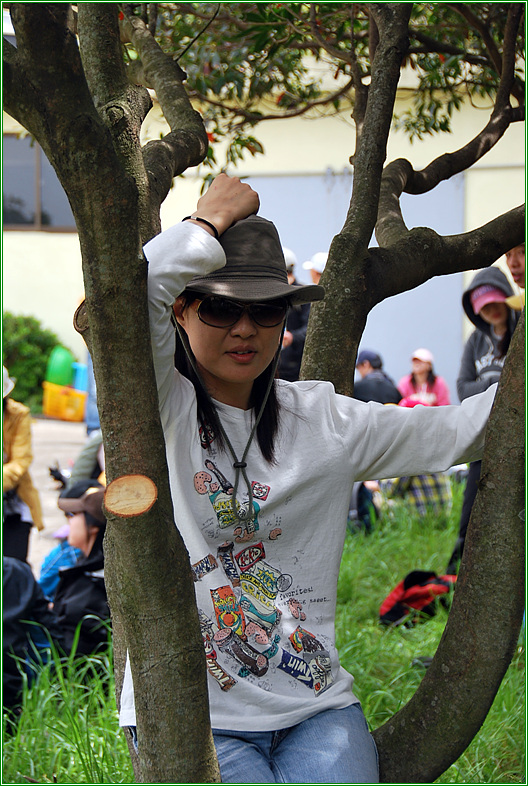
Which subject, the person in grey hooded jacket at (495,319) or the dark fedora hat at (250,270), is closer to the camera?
the dark fedora hat at (250,270)

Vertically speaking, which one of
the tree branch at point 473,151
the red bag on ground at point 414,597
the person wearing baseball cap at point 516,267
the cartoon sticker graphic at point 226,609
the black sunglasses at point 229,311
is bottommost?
the red bag on ground at point 414,597

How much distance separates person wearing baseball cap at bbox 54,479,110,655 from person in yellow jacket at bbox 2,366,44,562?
27.6 inches

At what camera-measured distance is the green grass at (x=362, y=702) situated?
285 centimetres

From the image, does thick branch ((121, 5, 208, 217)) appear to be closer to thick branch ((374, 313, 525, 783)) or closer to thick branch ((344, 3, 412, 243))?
thick branch ((344, 3, 412, 243))

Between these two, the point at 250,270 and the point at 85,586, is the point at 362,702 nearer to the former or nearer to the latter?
the point at 85,586

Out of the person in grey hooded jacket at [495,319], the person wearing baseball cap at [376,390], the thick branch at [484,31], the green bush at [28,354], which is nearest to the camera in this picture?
the thick branch at [484,31]

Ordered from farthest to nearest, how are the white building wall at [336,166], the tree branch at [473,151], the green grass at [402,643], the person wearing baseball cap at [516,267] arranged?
the white building wall at [336,166], the person wearing baseball cap at [516,267], the green grass at [402,643], the tree branch at [473,151]

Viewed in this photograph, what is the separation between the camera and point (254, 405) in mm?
1871

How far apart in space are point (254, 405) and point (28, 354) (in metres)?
13.2

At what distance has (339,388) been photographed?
221cm

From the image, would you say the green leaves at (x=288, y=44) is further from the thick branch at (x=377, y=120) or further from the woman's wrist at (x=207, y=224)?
the woman's wrist at (x=207, y=224)

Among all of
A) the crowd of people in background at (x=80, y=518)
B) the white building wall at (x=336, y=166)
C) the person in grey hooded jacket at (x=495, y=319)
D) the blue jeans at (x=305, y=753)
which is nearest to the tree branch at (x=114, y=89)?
the blue jeans at (x=305, y=753)

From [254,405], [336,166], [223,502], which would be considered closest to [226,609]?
→ [223,502]

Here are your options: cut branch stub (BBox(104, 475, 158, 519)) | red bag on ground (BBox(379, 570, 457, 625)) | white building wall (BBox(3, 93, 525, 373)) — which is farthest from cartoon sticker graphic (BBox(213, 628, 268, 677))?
white building wall (BBox(3, 93, 525, 373))
